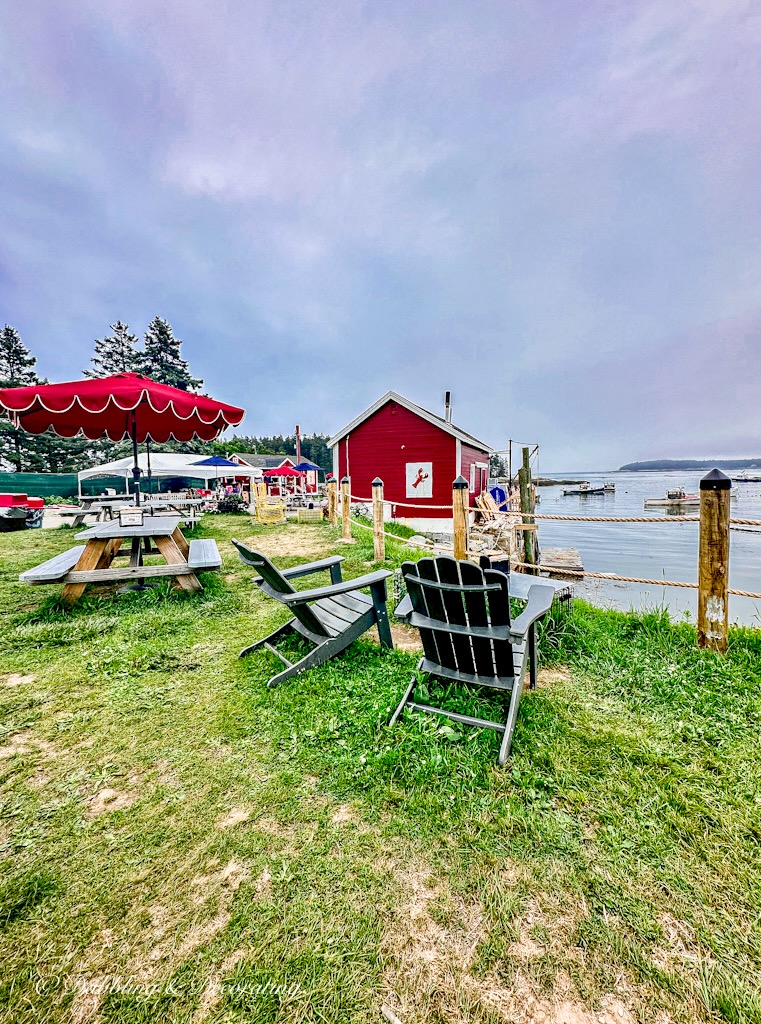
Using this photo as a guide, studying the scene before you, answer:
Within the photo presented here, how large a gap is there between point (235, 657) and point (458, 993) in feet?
8.57

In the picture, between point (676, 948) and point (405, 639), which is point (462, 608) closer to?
point (676, 948)

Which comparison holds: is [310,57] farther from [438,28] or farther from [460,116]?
[460,116]

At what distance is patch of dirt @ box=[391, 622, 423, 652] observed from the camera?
3.50 metres

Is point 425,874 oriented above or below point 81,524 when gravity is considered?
below

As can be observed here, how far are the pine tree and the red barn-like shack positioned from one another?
25.9 m

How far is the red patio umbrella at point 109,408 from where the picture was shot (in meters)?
4.53

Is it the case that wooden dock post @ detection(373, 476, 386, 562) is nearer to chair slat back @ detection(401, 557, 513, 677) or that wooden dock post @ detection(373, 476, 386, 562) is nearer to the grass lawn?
the grass lawn

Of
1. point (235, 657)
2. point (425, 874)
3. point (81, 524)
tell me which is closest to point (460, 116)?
point (81, 524)

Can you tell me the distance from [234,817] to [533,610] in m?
1.83

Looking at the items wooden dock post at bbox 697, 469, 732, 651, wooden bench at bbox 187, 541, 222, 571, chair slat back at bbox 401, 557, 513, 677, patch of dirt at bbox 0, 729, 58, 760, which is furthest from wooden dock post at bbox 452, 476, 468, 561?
patch of dirt at bbox 0, 729, 58, 760

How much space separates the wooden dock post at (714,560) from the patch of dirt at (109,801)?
3.77m

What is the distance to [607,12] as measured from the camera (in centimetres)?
991

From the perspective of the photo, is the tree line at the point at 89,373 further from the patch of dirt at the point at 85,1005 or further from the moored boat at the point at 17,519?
the patch of dirt at the point at 85,1005

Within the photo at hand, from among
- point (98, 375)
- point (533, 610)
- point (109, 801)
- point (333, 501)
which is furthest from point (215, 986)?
point (98, 375)
